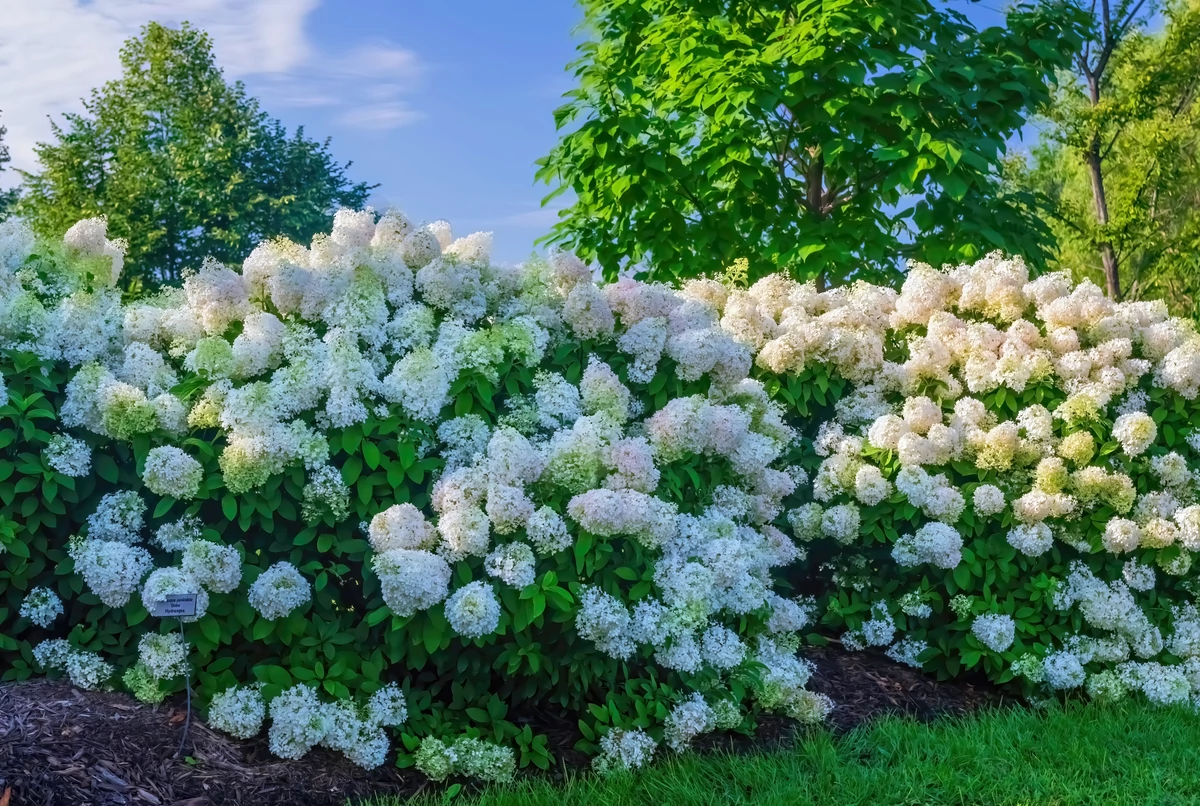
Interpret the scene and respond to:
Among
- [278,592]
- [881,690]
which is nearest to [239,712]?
[278,592]

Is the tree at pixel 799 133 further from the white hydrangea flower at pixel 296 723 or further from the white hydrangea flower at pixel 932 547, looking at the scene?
the white hydrangea flower at pixel 296 723

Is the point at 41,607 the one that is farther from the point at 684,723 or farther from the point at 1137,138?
the point at 1137,138

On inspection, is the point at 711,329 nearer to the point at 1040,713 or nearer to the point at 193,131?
the point at 1040,713

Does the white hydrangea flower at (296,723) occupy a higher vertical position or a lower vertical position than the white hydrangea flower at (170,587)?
lower

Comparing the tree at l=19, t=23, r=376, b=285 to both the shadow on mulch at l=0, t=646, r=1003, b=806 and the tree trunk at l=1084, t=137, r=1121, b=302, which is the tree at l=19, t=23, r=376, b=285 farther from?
the shadow on mulch at l=0, t=646, r=1003, b=806

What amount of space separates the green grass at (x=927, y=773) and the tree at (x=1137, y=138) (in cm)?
1112

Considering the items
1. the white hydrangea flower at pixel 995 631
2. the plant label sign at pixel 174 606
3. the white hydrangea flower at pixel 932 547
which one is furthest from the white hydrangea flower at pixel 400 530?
the white hydrangea flower at pixel 995 631

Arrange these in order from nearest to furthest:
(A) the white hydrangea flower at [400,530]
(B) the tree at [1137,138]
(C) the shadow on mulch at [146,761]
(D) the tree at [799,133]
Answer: (C) the shadow on mulch at [146,761] < (A) the white hydrangea flower at [400,530] < (D) the tree at [799,133] < (B) the tree at [1137,138]

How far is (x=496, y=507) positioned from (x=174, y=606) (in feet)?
4.13

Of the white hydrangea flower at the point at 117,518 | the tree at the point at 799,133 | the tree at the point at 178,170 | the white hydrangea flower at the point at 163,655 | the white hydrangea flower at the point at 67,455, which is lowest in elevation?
the white hydrangea flower at the point at 163,655

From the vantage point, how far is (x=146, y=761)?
12.7 feet

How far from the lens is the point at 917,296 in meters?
6.14

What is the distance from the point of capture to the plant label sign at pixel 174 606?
3.82m

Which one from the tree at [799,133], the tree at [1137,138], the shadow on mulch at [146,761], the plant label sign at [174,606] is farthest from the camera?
the tree at [1137,138]
